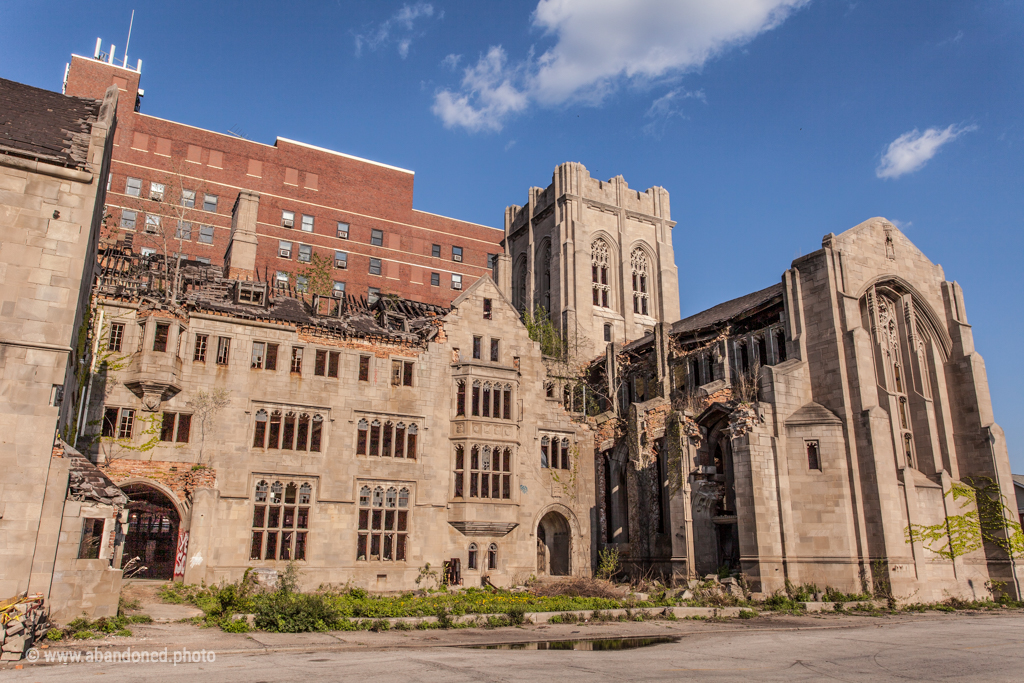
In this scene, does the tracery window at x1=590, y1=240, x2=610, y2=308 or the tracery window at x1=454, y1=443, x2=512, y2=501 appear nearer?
the tracery window at x1=454, y1=443, x2=512, y2=501

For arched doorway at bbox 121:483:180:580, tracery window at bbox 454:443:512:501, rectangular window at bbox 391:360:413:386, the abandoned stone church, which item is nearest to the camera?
the abandoned stone church

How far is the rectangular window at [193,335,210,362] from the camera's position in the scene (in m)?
28.6

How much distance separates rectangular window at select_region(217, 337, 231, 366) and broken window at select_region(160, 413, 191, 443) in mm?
→ 2581

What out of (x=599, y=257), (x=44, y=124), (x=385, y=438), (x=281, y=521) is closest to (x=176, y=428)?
(x=281, y=521)

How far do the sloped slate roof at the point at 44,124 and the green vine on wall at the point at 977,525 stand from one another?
34.7 meters

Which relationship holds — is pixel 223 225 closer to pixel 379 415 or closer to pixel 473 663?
pixel 379 415

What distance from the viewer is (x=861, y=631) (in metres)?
20.1

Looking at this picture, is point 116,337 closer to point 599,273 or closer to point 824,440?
point 824,440

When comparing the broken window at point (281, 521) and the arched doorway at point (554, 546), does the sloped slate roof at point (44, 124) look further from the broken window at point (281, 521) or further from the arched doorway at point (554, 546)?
the arched doorway at point (554, 546)

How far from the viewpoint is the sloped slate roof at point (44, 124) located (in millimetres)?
19066

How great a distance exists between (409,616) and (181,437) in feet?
41.1

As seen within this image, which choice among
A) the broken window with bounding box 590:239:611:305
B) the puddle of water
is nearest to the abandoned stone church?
the puddle of water

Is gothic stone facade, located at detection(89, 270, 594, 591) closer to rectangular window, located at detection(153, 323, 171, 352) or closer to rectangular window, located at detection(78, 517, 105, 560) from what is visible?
rectangular window, located at detection(153, 323, 171, 352)

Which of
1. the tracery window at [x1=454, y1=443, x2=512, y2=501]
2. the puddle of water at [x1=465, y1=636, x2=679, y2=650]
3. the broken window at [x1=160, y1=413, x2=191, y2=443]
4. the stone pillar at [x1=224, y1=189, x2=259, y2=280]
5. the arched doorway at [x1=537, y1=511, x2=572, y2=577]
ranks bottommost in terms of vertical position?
the puddle of water at [x1=465, y1=636, x2=679, y2=650]
